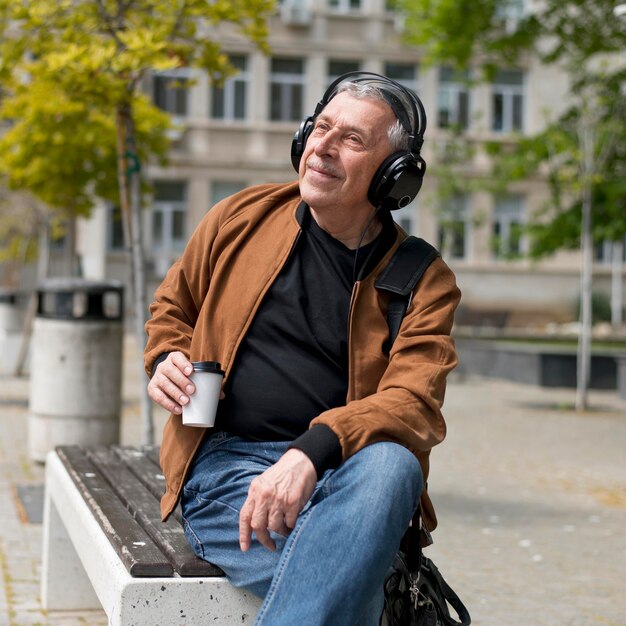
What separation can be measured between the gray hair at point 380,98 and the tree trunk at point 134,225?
529 cm

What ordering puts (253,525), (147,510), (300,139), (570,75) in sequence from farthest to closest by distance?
(570,75), (147,510), (300,139), (253,525)

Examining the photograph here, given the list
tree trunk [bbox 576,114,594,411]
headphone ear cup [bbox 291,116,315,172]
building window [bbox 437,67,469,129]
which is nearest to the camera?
headphone ear cup [bbox 291,116,315,172]

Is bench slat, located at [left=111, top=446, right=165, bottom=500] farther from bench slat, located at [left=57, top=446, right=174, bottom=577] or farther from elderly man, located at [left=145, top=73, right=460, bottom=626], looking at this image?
elderly man, located at [left=145, top=73, right=460, bottom=626]

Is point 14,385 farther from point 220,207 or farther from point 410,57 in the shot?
point 410,57

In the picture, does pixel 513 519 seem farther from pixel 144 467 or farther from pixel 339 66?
pixel 339 66

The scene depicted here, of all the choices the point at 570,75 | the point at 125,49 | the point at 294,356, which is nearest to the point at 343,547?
the point at 294,356

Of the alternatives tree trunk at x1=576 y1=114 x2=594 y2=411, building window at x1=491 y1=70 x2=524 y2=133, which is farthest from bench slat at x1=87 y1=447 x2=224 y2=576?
building window at x1=491 y1=70 x2=524 y2=133

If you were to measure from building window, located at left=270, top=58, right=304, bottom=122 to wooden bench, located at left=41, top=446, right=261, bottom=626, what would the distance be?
128 feet

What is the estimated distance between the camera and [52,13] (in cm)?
881

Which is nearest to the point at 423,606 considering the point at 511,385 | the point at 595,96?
the point at 595,96

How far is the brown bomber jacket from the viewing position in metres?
3.33

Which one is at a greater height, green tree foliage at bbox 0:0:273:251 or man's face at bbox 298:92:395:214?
green tree foliage at bbox 0:0:273:251

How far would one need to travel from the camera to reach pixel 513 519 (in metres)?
8.52

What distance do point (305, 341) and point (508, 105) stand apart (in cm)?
4233
